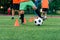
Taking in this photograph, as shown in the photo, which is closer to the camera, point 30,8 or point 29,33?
point 29,33

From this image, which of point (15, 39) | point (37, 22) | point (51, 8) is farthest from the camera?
point (51, 8)

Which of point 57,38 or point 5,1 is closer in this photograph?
point 57,38

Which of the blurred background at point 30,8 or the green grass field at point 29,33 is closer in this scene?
Result: the green grass field at point 29,33

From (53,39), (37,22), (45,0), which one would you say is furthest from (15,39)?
(45,0)

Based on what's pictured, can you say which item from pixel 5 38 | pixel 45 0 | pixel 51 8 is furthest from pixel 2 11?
pixel 5 38

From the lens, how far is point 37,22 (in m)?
12.6

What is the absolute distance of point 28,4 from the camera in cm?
1291

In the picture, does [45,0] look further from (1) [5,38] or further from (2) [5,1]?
(2) [5,1]

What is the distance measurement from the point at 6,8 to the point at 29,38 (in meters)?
28.3

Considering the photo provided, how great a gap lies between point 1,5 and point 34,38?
1132 inches

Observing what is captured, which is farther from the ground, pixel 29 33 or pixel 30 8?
pixel 29 33

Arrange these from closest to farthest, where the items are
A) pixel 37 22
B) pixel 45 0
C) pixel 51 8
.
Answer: pixel 37 22 → pixel 45 0 → pixel 51 8

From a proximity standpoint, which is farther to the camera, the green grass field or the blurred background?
the blurred background

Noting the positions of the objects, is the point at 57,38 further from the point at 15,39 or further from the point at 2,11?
the point at 2,11
